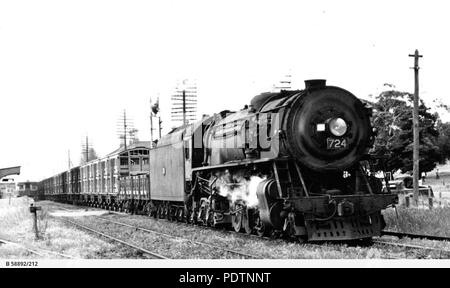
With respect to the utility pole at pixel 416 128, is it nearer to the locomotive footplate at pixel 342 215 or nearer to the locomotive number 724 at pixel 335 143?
the locomotive footplate at pixel 342 215

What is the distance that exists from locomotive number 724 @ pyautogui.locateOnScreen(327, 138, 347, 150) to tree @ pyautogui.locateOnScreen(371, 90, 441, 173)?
90.9ft

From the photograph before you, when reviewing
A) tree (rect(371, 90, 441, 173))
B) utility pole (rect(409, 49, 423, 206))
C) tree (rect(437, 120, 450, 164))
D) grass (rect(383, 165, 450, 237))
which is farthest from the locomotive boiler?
tree (rect(437, 120, 450, 164))

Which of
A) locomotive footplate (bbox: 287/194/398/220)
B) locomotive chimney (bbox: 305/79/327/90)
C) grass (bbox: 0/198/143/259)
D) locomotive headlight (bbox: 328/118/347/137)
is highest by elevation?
locomotive chimney (bbox: 305/79/327/90)

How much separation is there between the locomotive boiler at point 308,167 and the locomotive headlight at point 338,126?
2 cm

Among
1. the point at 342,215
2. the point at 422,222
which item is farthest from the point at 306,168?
the point at 422,222

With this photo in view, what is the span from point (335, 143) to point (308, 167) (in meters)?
0.75

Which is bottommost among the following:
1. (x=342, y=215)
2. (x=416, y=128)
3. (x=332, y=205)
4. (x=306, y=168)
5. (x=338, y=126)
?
(x=342, y=215)

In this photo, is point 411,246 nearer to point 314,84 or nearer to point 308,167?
point 308,167

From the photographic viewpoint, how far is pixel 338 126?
1171cm

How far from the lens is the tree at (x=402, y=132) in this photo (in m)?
39.0

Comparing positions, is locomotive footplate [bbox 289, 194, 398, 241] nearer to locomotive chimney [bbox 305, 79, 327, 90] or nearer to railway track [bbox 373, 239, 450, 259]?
railway track [bbox 373, 239, 450, 259]

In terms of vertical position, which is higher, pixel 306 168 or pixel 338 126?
pixel 338 126

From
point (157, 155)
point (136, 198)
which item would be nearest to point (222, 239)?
point (157, 155)

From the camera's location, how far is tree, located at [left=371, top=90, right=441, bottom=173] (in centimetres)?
3900
